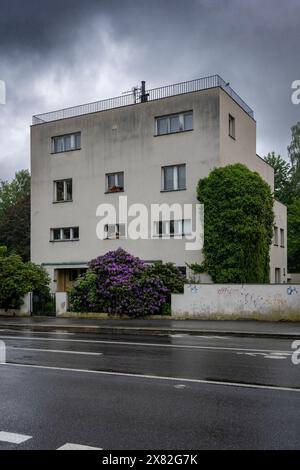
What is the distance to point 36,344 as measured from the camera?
1406cm

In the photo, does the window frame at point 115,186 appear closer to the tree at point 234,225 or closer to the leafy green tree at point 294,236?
the tree at point 234,225

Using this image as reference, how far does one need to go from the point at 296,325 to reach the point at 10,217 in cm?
4310

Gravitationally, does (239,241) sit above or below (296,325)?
above

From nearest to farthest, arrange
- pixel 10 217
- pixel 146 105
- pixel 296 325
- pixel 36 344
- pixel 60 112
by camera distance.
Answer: pixel 36 344, pixel 296 325, pixel 146 105, pixel 60 112, pixel 10 217

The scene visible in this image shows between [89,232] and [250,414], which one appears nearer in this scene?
[250,414]

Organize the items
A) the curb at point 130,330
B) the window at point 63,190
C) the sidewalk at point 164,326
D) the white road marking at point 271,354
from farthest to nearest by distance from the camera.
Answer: the window at point 63,190 → the sidewalk at point 164,326 → the curb at point 130,330 → the white road marking at point 271,354

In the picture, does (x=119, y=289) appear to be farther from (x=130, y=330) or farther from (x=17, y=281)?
(x=17, y=281)

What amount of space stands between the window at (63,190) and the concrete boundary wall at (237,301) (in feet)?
40.9

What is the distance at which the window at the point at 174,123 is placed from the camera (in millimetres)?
27203

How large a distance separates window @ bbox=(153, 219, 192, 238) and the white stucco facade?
336mm

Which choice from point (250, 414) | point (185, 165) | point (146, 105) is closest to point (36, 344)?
point (250, 414)

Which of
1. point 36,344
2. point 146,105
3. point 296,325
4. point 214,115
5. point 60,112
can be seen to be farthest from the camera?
point 60,112

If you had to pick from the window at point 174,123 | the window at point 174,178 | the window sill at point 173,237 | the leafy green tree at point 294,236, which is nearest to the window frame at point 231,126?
the window at point 174,123

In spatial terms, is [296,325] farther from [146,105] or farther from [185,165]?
[146,105]
